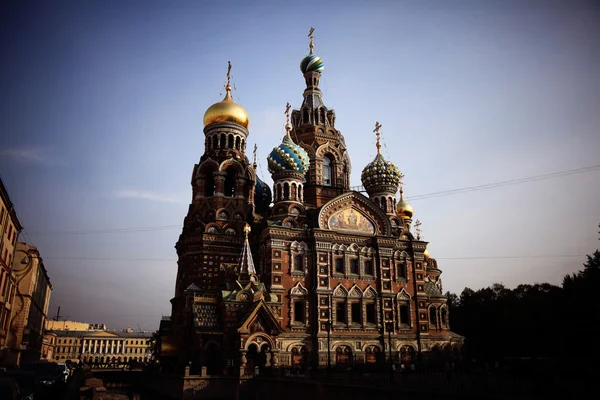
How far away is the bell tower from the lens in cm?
3750

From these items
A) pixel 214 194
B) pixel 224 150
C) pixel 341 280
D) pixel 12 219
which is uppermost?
pixel 224 150

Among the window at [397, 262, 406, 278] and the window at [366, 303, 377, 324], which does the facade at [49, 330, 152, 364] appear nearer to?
the window at [366, 303, 377, 324]

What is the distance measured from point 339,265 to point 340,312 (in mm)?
3076

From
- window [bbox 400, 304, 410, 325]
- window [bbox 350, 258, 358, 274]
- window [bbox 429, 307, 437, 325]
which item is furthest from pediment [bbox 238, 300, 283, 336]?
window [bbox 429, 307, 437, 325]

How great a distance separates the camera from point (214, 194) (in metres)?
35.7

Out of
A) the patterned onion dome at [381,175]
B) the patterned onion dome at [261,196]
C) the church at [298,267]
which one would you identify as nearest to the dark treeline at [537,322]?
the church at [298,267]

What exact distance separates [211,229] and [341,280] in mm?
9658

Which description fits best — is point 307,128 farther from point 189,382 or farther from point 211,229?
point 189,382

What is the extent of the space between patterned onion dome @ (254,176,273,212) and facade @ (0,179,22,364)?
57.4ft

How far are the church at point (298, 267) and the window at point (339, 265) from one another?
83mm

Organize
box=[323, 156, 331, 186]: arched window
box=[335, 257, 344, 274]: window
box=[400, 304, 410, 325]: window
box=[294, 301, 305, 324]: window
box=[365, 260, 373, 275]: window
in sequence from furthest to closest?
box=[323, 156, 331, 186]: arched window
box=[400, 304, 410, 325]: window
box=[365, 260, 373, 275]: window
box=[335, 257, 344, 274]: window
box=[294, 301, 305, 324]: window

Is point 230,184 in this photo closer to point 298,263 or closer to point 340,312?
point 298,263

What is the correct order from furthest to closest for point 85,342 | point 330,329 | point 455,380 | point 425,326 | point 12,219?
point 85,342 < point 425,326 < point 330,329 < point 12,219 < point 455,380

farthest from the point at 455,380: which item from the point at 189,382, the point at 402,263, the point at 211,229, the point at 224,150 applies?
the point at 224,150
